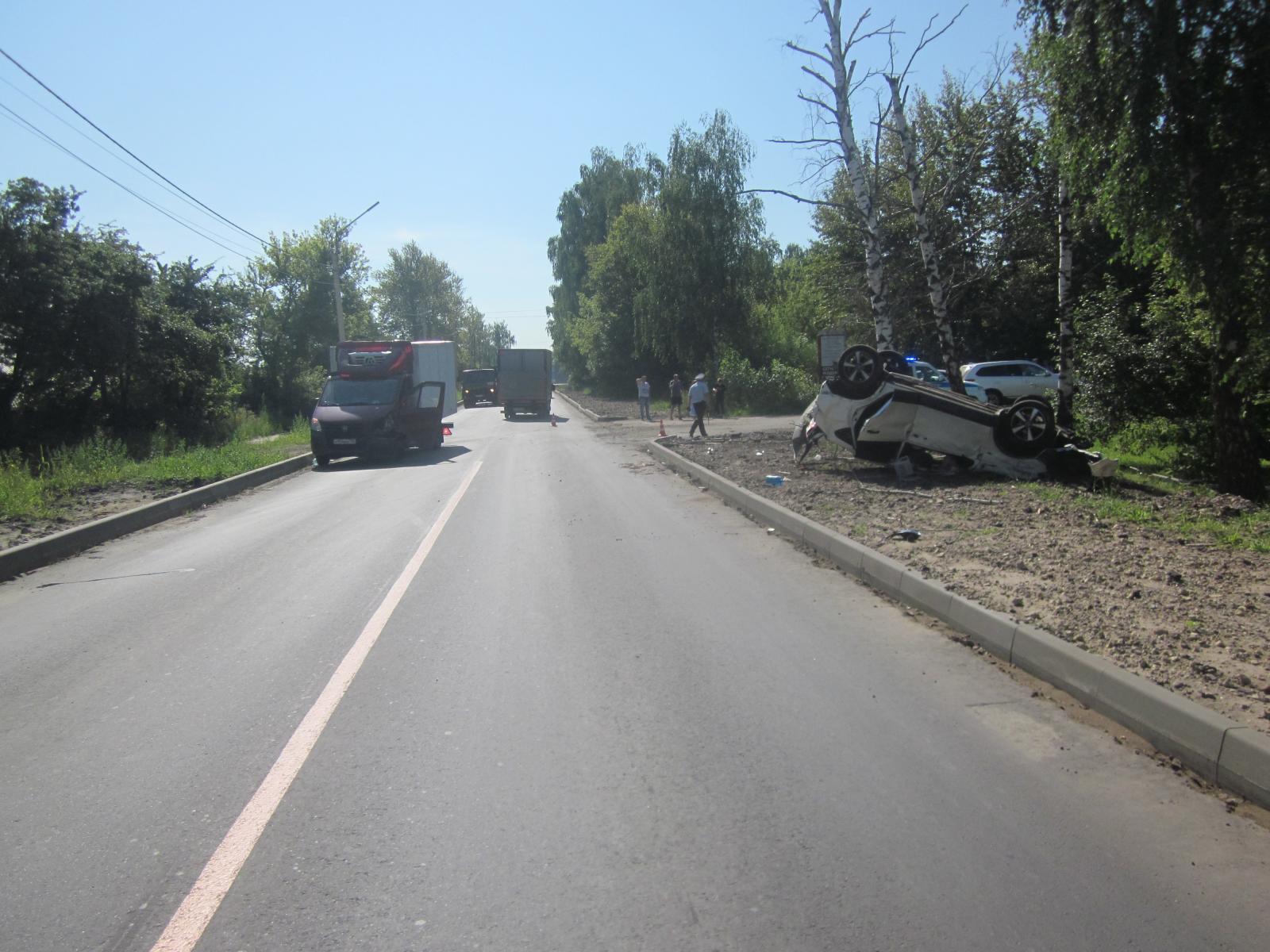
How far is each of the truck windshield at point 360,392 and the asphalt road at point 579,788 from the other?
14.3 m

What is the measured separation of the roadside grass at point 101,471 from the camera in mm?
13846

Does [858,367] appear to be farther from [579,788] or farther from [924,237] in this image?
[579,788]

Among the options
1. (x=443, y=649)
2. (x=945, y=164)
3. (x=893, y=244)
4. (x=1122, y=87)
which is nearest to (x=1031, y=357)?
(x=893, y=244)

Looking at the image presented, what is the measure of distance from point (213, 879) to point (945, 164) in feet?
98.8

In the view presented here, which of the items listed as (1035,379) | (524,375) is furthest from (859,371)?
(524,375)

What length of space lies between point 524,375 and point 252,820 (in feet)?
130

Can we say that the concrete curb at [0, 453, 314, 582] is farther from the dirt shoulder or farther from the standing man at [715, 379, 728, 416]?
the standing man at [715, 379, 728, 416]

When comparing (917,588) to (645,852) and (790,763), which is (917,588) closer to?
(790,763)

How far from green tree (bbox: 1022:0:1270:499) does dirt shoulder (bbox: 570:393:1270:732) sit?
235 cm

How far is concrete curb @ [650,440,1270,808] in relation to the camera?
412 centimetres

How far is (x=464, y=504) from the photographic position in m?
14.4

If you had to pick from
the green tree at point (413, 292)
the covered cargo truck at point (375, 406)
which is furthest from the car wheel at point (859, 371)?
the green tree at point (413, 292)

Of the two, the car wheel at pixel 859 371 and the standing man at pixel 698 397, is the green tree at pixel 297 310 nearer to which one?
the standing man at pixel 698 397

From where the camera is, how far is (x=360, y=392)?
Answer: 22609 millimetres
